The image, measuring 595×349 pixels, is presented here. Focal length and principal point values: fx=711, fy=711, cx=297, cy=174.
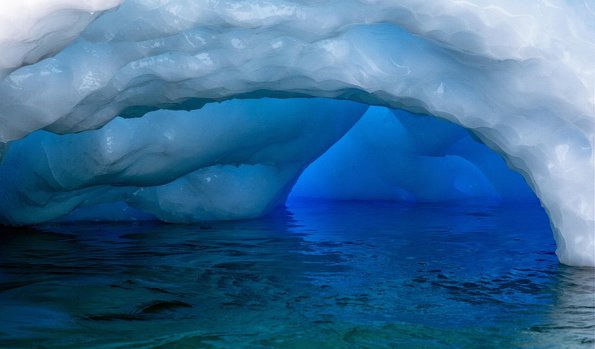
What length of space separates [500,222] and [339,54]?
386cm

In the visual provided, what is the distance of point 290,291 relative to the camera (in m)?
3.05

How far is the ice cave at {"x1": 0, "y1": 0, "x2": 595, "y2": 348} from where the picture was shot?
2506 mm

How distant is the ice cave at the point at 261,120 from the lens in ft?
8.22

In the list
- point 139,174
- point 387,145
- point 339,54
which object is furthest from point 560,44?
point 387,145

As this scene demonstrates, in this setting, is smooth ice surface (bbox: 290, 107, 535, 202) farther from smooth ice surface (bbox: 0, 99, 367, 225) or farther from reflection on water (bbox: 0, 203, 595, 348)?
reflection on water (bbox: 0, 203, 595, 348)

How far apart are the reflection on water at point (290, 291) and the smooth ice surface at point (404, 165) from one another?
172 inches

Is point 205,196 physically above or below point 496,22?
below

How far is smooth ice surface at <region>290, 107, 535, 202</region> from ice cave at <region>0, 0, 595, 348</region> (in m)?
3.99

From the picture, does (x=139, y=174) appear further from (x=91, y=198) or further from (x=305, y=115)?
(x=305, y=115)

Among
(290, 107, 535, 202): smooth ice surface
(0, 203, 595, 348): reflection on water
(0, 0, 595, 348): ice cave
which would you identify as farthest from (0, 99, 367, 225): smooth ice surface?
(290, 107, 535, 202): smooth ice surface

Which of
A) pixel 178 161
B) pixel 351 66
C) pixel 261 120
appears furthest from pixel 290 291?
pixel 261 120

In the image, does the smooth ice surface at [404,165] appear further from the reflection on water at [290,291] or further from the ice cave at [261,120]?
the reflection on water at [290,291]

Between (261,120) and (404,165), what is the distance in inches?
189

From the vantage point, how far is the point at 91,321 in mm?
2480
